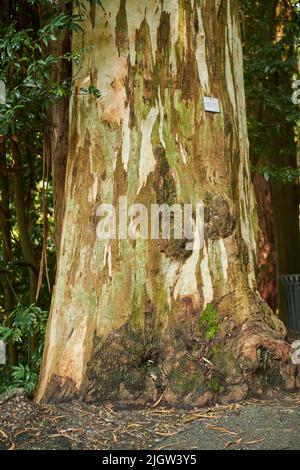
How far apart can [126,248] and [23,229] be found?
10.6 ft

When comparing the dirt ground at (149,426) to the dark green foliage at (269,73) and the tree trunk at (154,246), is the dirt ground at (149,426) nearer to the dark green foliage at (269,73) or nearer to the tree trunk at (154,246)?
the tree trunk at (154,246)

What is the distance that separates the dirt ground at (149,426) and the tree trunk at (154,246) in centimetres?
17

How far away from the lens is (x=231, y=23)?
4992mm

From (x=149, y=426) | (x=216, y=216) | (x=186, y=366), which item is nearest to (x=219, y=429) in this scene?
(x=149, y=426)

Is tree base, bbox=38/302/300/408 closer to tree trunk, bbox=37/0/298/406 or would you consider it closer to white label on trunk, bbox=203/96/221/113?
tree trunk, bbox=37/0/298/406

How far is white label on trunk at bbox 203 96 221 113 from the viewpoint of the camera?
4652 mm

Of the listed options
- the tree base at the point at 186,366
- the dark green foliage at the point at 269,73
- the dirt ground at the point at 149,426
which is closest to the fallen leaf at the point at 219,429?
the dirt ground at the point at 149,426

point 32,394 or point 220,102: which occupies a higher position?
point 220,102

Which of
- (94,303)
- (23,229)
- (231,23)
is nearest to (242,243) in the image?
(94,303)

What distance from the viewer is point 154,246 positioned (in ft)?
14.8

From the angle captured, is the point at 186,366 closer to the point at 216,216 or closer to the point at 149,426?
the point at 149,426

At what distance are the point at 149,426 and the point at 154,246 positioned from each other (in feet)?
3.92

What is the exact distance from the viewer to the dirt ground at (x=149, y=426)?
3695 millimetres
